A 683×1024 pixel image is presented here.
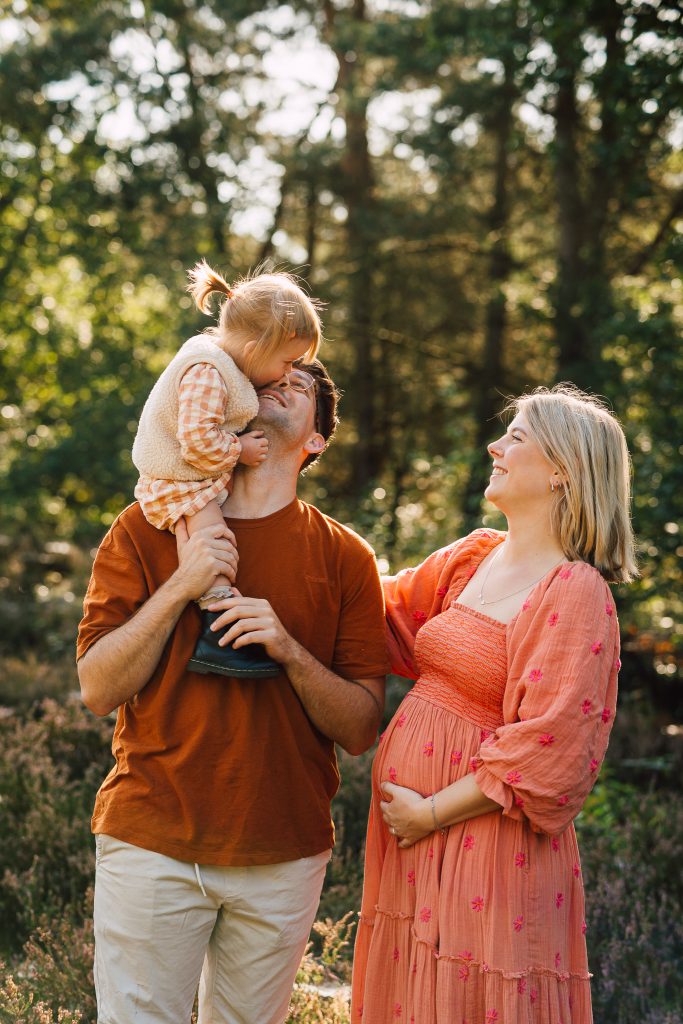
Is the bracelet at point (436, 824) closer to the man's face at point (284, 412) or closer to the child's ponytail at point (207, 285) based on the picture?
the man's face at point (284, 412)

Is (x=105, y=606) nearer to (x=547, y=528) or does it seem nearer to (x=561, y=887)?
(x=547, y=528)

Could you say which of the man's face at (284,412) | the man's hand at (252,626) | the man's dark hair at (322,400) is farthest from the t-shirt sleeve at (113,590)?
the man's dark hair at (322,400)

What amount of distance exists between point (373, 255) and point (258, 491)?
541 inches

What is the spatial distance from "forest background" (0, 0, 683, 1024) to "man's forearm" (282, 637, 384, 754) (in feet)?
9.18

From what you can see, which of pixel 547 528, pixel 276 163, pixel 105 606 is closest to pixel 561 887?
pixel 547 528

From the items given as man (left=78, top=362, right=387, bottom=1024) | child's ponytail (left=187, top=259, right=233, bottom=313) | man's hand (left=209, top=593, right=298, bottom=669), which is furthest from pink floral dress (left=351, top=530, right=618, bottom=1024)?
child's ponytail (left=187, top=259, right=233, bottom=313)

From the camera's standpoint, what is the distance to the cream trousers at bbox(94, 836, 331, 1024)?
8.36 ft

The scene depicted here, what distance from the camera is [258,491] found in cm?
289

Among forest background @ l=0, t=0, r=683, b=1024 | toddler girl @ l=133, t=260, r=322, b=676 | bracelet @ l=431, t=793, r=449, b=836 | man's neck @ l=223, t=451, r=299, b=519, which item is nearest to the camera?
toddler girl @ l=133, t=260, r=322, b=676

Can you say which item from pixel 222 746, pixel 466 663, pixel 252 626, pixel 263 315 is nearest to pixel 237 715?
pixel 222 746

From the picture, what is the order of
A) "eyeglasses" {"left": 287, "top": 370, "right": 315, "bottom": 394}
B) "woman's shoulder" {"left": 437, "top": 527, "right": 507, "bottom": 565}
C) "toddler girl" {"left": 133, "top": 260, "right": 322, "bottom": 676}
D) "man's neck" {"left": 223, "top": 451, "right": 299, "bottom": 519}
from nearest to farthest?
"toddler girl" {"left": 133, "top": 260, "right": 322, "bottom": 676}, "man's neck" {"left": 223, "top": 451, "right": 299, "bottom": 519}, "eyeglasses" {"left": 287, "top": 370, "right": 315, "bottom": 394}, "woman's shoulder" {"left": 437, "top": 527, "right": 507, "bottom": 565}

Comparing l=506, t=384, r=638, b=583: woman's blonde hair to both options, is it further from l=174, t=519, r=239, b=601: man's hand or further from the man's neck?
l=174, t=519, r=239, b=601: man's hand

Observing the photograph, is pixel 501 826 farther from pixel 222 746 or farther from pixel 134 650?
pixel 134 650

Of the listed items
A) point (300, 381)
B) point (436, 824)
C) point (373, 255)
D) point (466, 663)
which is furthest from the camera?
point (373, 255)
